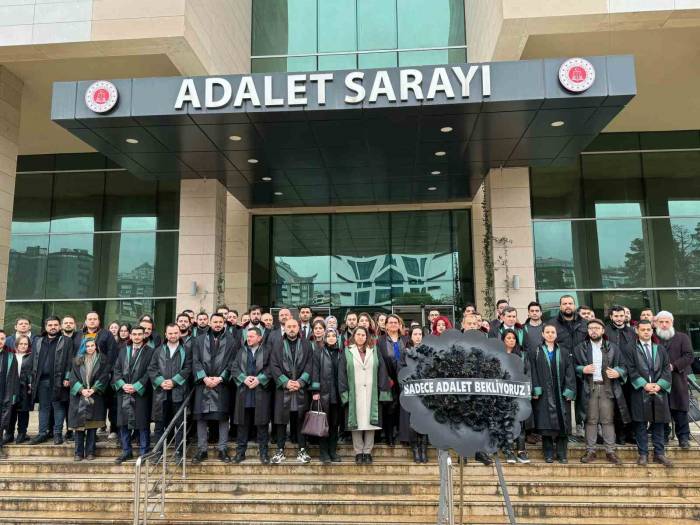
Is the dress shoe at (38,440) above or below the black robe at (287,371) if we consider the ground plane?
below

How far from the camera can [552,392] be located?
23.3 ft

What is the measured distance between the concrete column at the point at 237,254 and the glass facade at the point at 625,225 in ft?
27.1

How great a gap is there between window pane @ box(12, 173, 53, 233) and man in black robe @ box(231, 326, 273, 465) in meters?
12.7

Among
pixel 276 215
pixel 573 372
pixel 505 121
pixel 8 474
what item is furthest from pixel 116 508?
pixel 276 215

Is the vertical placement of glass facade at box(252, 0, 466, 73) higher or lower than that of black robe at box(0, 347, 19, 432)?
higher

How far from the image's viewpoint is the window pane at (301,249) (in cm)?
1652

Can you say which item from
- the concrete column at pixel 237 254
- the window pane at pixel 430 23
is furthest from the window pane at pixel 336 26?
the concrete column at pixel 237 254

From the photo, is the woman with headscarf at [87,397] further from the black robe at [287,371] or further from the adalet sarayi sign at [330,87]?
the adalet sarayi sign at [330,87]

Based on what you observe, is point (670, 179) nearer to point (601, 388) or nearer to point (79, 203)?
point (601, 388)

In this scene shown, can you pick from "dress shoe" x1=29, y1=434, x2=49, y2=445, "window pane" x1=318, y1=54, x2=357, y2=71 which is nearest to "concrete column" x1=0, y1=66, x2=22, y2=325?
"dress shoe" x1=29, y1=434, x2=49, y2=445

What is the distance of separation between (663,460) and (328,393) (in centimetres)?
430

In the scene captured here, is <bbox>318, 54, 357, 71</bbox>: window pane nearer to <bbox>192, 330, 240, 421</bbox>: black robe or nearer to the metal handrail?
<bbox>192, 330, 240, 421</bbox>: black robe

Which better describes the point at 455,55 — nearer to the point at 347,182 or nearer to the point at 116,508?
the point at 347,182

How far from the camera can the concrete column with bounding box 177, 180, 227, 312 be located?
46.1ft
